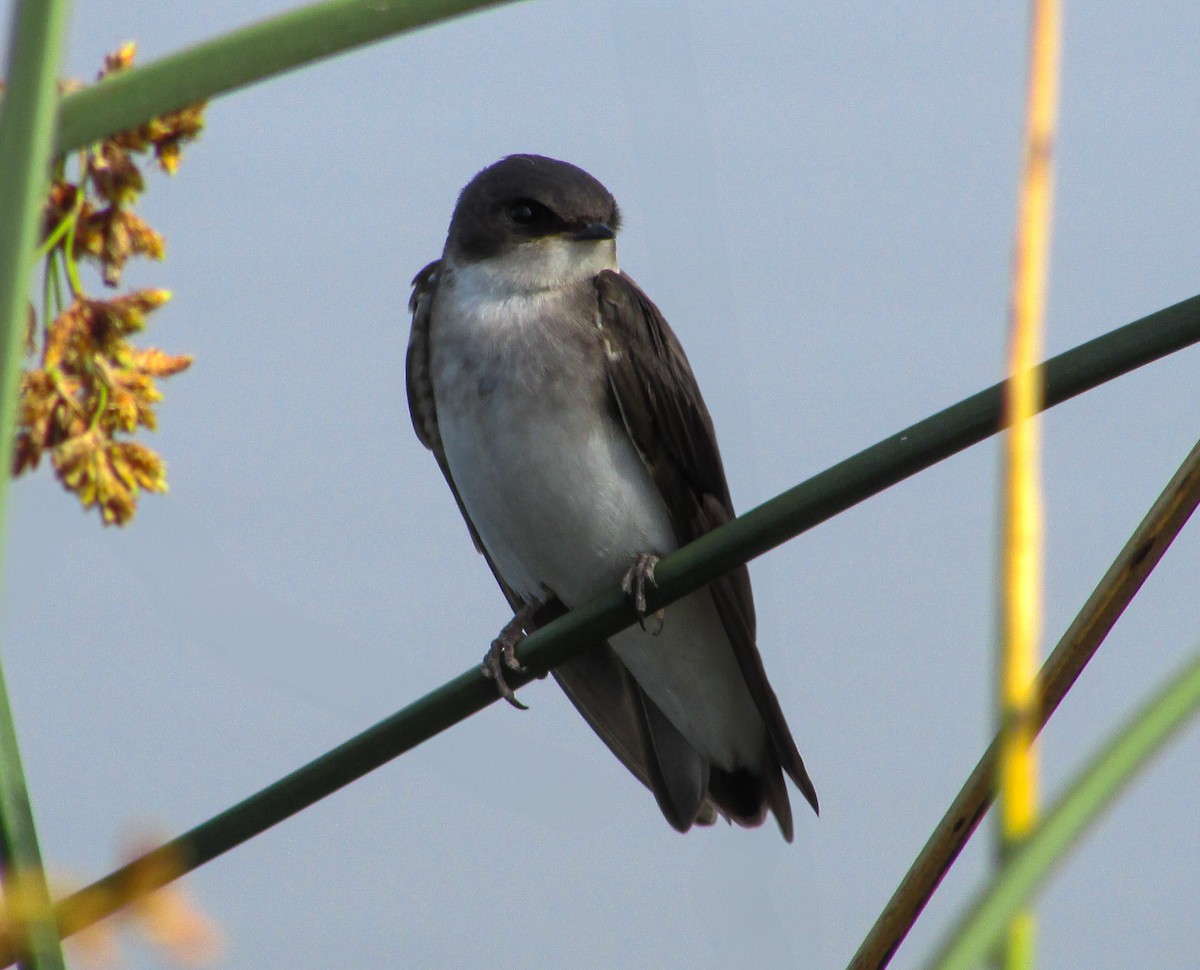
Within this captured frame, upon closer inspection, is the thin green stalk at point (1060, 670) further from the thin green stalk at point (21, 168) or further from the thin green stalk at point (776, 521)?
the thin green stalk at point (21, 168)

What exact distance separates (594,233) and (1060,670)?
2.78 meters

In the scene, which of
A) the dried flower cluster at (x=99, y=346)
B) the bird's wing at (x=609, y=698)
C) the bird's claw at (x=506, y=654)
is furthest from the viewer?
the bird's wing at (x=609, y=698)

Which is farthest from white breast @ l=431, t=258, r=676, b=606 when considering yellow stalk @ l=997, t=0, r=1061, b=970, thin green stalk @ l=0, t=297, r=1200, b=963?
yellow stalk @ l=997, t=0, r=1061, b=970

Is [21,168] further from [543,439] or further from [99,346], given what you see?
[543,439]

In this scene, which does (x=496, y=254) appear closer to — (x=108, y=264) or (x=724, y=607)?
(x=724, y=607)

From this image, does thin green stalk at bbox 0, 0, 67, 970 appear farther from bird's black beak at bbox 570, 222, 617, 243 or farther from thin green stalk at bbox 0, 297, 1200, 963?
bird's black beak at bbox 570, 222, 617, 243

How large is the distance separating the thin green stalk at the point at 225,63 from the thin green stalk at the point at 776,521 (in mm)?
699

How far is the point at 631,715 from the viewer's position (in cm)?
449

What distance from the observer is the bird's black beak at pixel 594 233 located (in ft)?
13.6

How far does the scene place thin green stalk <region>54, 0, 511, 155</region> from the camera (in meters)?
1.10

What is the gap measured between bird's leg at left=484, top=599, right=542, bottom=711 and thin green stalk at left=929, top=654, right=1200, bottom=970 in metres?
2.63

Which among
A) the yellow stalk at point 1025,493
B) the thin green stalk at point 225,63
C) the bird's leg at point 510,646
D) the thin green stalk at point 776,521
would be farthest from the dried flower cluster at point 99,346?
the bird's leg at point 510,646

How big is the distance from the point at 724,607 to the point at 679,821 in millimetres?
711

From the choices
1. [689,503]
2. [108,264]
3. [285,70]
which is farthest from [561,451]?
[285,70]
